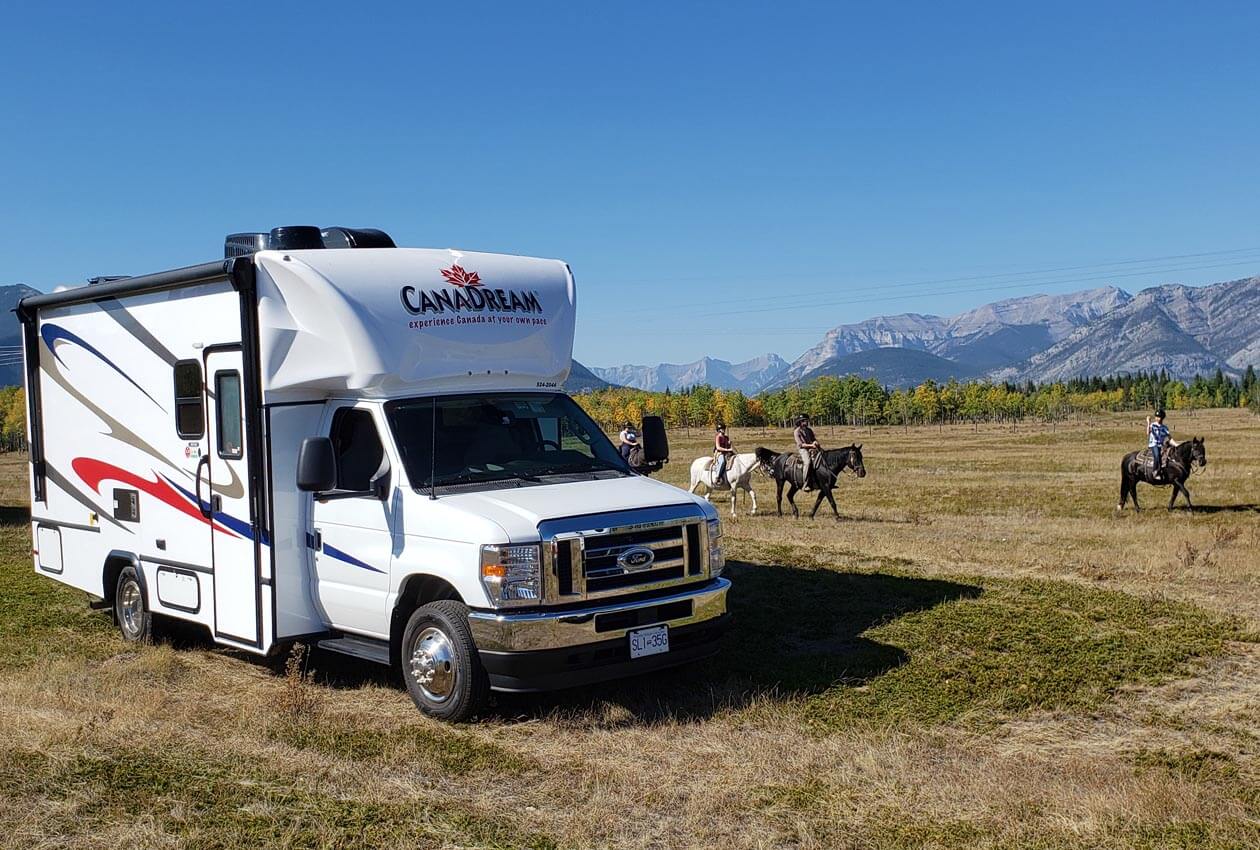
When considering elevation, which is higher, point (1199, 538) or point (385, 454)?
point (385, 454)

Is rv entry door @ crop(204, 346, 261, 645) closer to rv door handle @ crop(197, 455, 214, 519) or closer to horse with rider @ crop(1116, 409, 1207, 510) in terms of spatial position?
rv door handle @ crop(197, 455, 214, 519)

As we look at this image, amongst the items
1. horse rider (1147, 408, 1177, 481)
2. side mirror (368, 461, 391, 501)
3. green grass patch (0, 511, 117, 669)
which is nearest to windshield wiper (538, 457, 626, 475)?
side mirror (368, 461, 391, 501)

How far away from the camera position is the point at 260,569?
889cm

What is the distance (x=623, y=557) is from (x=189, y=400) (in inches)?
169

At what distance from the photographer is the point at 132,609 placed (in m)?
11.1

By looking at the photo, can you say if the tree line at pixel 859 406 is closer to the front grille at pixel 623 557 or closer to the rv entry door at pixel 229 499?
the rv entry door at pixel 229 499

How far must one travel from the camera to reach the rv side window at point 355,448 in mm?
8852

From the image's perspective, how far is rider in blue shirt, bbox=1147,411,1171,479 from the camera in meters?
25.6

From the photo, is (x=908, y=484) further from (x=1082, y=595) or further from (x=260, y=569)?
(x=260, y=569)

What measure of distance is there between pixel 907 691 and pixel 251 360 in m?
5.94

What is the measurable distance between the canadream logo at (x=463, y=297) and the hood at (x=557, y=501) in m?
1.67

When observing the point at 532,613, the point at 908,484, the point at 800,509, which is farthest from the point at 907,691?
the point at 908,484

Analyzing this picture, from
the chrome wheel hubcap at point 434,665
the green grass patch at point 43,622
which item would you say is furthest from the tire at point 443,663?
the green grass patch at point 43,622

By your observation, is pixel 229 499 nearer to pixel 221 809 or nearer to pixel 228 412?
pixel 228 412
